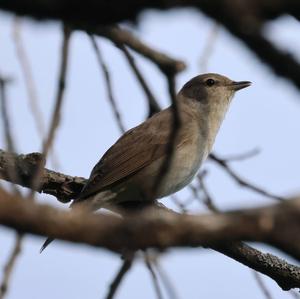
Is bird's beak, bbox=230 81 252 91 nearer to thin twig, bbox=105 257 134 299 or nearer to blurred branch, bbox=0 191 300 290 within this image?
thin twig, bbox=105 257 134 299

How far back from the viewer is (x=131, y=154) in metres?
6.84

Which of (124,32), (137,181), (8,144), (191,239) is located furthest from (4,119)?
(137,181)

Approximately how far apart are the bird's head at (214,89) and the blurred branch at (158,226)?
6.54m

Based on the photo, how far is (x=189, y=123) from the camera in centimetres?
743

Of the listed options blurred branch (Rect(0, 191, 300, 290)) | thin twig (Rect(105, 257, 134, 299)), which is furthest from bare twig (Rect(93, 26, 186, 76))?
blurred branch (Rect(0, 191, 300, 290))

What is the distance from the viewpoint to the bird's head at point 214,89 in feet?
26.3

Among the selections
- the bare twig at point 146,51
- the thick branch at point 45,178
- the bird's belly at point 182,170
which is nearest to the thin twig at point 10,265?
the bare twig at point 146,51

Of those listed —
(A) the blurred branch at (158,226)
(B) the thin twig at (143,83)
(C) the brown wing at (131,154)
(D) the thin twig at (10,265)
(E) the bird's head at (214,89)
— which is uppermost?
(A) the blurred branch at (158,226)

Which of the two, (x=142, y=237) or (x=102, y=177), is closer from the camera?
(x=142, y=237)

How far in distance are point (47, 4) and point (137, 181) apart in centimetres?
507

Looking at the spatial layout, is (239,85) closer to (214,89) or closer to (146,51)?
(214,89)

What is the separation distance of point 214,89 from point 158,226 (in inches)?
266

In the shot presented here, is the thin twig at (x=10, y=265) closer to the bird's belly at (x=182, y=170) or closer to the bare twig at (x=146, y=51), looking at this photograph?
the bare twig at (x=146, y=51)

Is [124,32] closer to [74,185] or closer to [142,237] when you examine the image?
[142,237]
